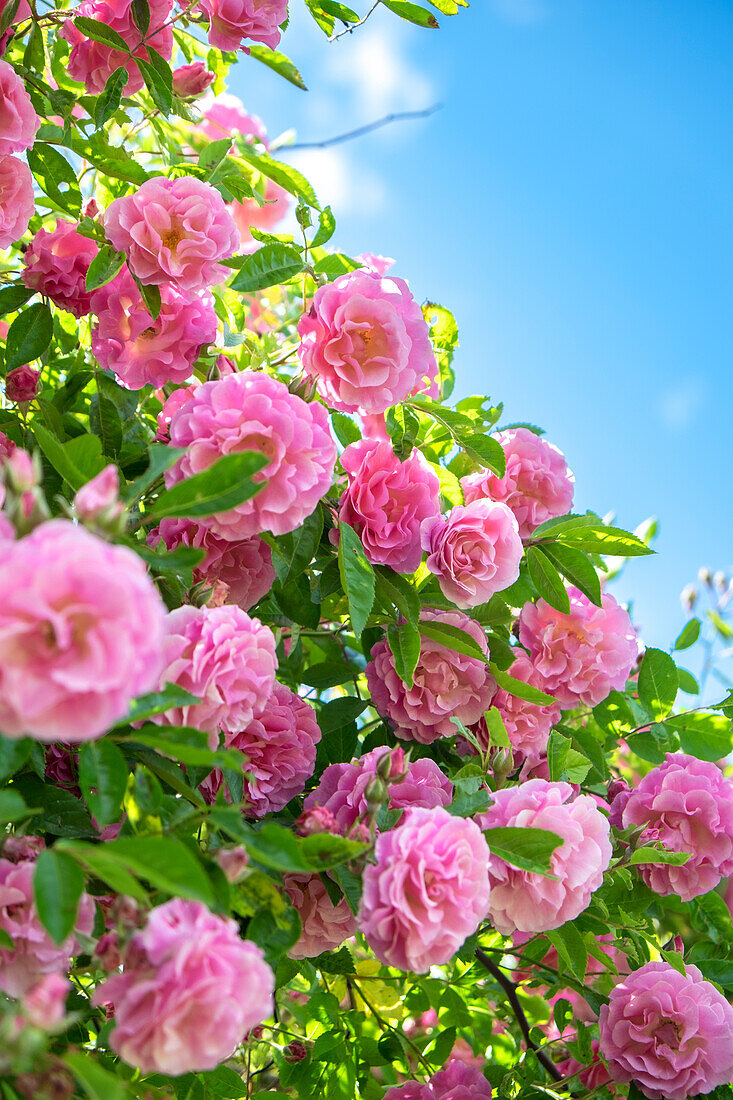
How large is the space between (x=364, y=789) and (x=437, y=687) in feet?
0.98

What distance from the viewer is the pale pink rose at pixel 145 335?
1.26 metres

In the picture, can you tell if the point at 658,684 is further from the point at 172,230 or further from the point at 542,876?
the point at 172,230

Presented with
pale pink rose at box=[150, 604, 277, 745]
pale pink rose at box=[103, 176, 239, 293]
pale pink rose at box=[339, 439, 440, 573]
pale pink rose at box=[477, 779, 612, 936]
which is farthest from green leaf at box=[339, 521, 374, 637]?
pale pink rose at box=[103, 176, 239, 293]

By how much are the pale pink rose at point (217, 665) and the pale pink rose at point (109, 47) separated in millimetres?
816

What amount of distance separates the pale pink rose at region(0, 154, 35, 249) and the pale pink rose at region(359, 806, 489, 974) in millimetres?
877

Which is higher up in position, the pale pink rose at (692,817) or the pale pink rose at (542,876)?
the pale pink rose at (542,876)

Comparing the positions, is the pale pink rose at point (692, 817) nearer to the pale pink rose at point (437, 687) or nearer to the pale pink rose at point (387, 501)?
the pale pink rose at point (437, 687)

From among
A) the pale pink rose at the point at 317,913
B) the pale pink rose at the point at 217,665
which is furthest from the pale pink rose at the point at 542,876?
the pale pink rose at the point at 217,665

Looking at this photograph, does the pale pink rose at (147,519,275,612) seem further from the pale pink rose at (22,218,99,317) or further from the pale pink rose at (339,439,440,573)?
the pale pink rose at (22,218,99,317)

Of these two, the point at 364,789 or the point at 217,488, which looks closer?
the point at 217,488

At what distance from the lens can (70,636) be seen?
56 centimetres

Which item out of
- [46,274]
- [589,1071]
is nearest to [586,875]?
[589,1071]

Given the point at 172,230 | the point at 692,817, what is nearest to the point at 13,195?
the point at 172,230

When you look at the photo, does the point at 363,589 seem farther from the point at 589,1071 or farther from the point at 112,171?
the point at 589,1071
